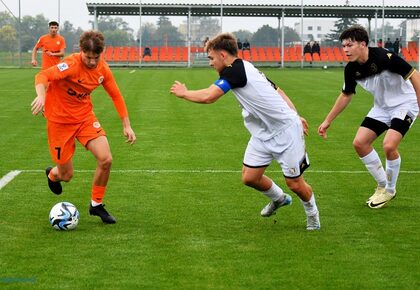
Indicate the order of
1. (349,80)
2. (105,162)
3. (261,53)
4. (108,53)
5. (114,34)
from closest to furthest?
1. (105,162)
2. (349,80)
3. (108,53)
4. (261,53)
5. (114,34)

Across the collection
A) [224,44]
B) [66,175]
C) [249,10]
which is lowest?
[66,175]

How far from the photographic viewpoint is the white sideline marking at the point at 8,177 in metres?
11.4

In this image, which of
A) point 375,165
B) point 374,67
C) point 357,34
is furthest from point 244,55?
point 357,34

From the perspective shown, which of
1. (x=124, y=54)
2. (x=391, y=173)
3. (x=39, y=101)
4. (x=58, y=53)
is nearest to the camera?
(x=39, y=101)

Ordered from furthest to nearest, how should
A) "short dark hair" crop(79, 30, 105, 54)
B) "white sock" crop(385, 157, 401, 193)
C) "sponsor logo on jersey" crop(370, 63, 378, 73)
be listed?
1. "white sock" crop(385, 157, 401, 193)
2. "sponsor logo on jersey" crop(370, 63, 378, 73)
3. "short dark hair" crop(79, 30, 105, 54)

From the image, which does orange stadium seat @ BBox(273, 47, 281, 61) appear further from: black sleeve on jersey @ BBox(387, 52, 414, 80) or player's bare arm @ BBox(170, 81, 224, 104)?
player's bare arm @ BBox(170, 81, 224, 104)

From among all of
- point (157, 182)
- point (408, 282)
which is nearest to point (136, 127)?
point (157, 182)

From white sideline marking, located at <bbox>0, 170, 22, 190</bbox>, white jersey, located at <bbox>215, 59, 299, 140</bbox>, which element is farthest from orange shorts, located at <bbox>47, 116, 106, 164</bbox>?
white sideline marking, located at <bbox>0, 170, 22, 190</bbox>

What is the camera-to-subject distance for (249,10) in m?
62.1

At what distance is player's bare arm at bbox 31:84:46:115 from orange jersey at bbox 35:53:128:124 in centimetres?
35

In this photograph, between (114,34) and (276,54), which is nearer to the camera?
(276,54)

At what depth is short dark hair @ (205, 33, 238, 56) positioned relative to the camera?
8.03m

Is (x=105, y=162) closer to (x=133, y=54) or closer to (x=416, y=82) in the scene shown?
(x=416, y=82)

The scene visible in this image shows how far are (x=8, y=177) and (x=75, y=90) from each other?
3360 mm
